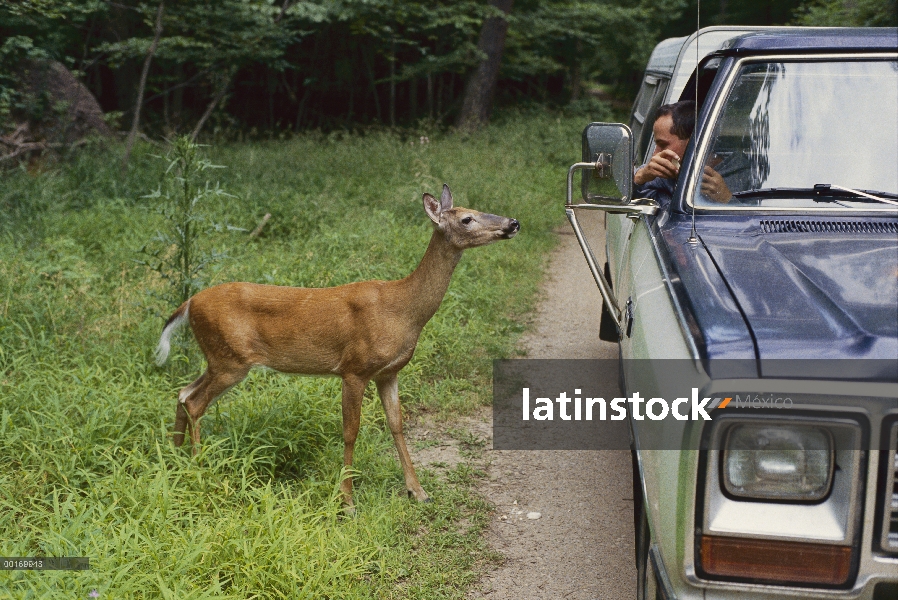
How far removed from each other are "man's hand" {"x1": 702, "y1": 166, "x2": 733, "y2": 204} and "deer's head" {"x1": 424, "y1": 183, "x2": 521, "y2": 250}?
1.01 meters

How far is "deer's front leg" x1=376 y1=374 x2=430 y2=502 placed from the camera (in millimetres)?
4590

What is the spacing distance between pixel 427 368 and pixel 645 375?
11.8ft

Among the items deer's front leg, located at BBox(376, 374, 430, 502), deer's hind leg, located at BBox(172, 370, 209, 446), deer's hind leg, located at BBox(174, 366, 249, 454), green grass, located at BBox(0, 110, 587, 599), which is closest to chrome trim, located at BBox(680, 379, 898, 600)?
green grass, located at BBox(0, 110, 587, 599)

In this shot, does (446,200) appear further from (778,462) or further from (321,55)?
(321,55)

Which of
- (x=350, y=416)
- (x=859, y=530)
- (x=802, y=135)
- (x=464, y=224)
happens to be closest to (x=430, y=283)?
(x=464, y=224)

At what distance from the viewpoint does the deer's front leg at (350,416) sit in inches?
173

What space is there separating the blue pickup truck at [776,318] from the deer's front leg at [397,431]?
127 centimetres

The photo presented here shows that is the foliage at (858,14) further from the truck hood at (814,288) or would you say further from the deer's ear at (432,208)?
the truck hood at (814,288)

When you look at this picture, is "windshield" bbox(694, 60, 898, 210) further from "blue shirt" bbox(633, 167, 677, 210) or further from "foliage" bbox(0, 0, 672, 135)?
"foliage" bbox(0, 0, 672, 135)

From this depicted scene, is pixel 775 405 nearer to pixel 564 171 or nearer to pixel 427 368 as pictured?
pixel 427 368

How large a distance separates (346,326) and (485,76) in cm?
1521

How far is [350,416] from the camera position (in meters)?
4.43

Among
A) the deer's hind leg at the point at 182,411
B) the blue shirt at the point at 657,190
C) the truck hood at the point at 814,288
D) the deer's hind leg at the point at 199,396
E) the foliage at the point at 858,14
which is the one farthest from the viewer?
the foliage at the point at 858,14

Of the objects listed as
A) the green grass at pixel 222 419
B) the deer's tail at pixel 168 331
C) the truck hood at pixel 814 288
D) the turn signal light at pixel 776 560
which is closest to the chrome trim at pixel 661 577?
the turn signal light at pixel 776 560
